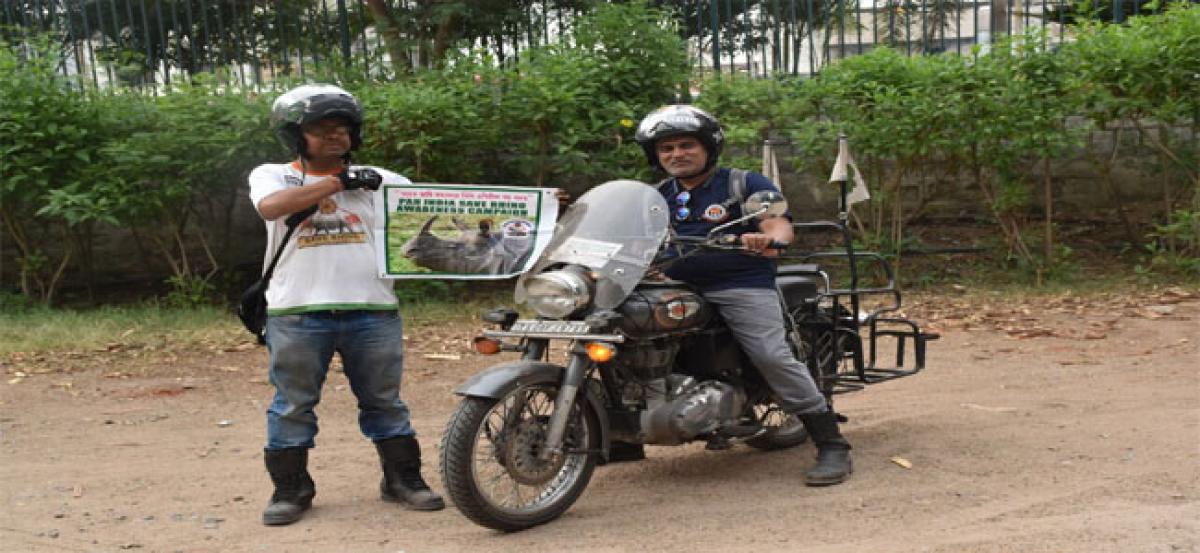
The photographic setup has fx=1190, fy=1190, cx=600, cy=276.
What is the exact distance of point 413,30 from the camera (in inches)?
423

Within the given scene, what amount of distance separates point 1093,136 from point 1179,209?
35.7 inches

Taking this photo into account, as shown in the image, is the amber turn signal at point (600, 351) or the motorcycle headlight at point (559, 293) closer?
the amber turn signal at point (600, 351)

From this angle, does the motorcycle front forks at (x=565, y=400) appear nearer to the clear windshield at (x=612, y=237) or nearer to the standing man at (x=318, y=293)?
the clear windshield at (x=612, y=237)

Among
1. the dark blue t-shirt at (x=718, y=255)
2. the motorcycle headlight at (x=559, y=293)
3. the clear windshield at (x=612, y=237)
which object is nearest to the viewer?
the motorcycle headlight at (x=559, y=293)

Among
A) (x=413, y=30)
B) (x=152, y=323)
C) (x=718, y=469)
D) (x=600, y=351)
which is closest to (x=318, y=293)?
(x=600, y=351)

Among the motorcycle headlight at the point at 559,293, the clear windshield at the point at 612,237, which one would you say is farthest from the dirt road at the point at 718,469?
the clear windshield at the point at 612,237

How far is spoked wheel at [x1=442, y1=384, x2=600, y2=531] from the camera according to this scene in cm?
425

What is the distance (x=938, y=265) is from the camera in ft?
34.1

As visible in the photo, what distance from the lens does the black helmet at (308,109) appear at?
179 inches

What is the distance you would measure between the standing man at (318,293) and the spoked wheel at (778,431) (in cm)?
163

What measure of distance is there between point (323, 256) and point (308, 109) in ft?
1.88

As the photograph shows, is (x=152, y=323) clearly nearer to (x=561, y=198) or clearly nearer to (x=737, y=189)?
(x=561, y=198)

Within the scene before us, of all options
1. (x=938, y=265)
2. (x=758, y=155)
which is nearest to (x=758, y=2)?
(x=758, y=155)

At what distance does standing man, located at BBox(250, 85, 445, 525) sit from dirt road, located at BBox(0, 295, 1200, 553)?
0.86ft
